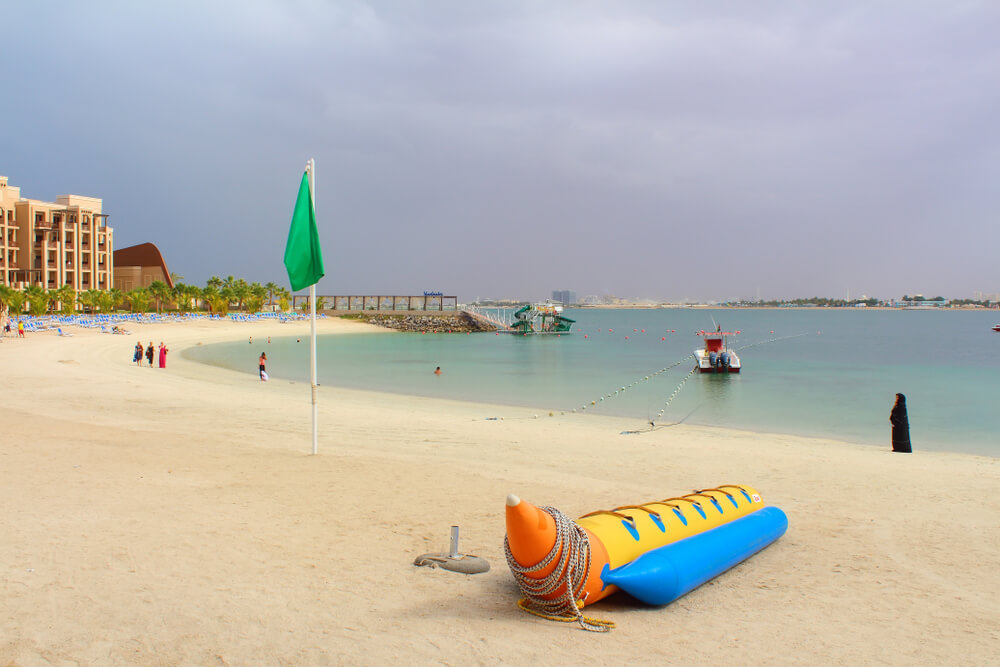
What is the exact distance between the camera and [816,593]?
559cm

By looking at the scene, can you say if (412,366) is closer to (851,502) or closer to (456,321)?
(851,502)

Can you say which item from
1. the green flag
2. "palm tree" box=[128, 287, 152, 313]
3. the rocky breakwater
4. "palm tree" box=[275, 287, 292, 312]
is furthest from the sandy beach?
"palm tree" box=[275, 287, 292, 312]

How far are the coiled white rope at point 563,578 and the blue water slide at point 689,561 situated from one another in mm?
297

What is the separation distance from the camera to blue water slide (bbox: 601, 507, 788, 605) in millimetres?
5152

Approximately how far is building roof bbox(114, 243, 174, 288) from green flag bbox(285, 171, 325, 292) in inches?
4107

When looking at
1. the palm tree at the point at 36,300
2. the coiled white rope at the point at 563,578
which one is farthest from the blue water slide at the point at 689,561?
the palm tree at the point at 36,300

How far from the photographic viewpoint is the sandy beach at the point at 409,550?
442 centimetres

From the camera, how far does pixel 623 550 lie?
17.6 feet

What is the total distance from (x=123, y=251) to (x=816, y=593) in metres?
117

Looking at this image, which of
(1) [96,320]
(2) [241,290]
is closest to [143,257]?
(2) [241,290]

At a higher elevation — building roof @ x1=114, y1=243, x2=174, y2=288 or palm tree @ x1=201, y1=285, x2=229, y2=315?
building roof @ x1=114, y1=243, x2=174, y2=288

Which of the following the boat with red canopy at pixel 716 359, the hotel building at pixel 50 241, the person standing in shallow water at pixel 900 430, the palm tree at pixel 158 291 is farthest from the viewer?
the palm tree at pixel 158 291

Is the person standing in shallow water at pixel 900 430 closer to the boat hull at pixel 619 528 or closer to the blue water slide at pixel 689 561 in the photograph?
the boat hull at pixel 619 528

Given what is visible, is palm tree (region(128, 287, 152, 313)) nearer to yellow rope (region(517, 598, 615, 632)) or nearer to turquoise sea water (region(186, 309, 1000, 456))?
turquoise sea water (region(186, 309, 1000, 456))
